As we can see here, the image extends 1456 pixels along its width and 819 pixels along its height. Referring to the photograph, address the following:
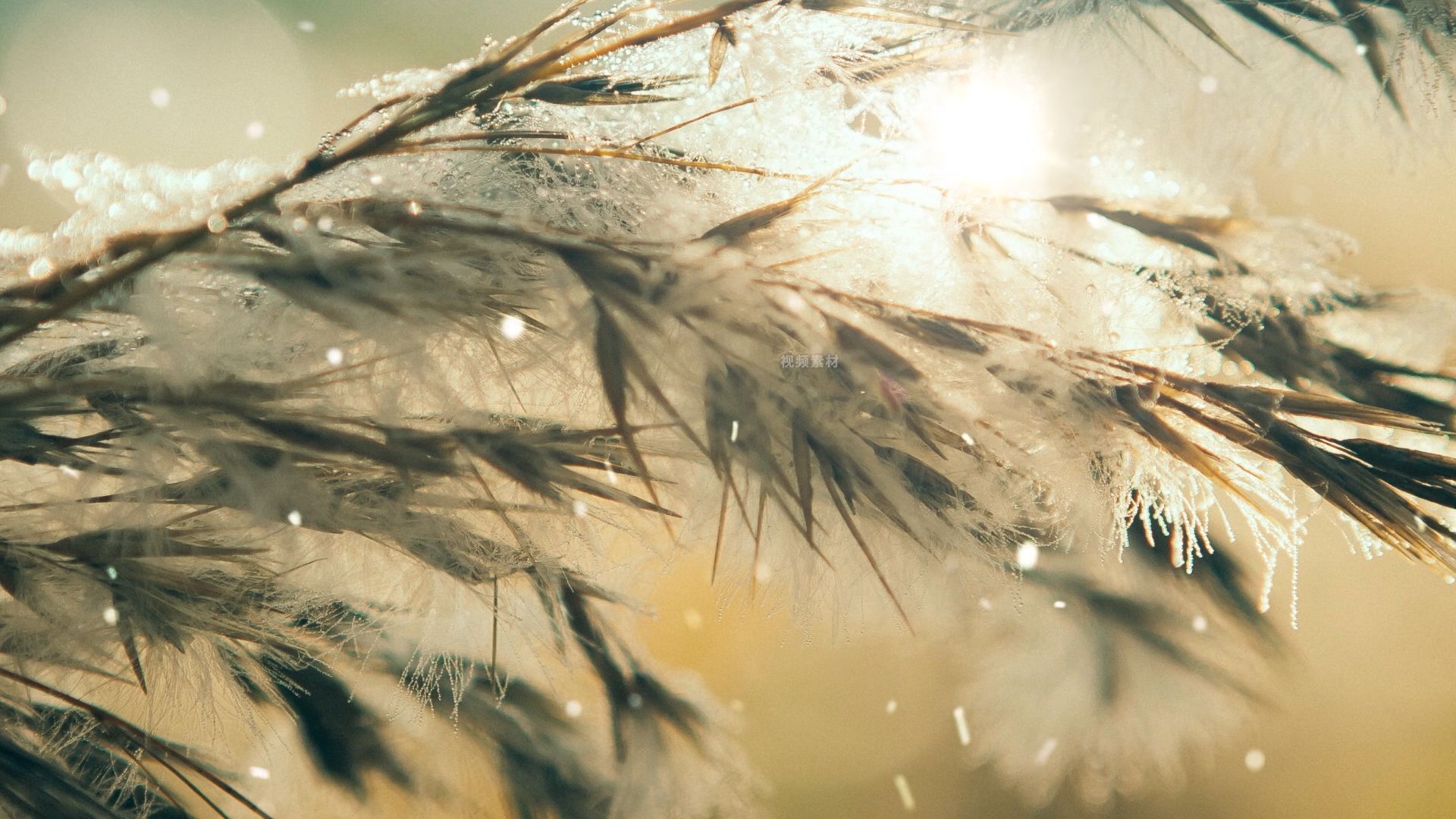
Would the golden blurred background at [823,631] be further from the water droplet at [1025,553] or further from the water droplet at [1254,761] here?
the water droplet at [1025,553]

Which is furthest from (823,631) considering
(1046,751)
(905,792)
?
(905,792)

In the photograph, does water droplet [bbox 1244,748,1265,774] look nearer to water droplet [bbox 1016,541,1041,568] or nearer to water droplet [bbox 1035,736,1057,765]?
water droplet [bbox 1035,736,1057,765]

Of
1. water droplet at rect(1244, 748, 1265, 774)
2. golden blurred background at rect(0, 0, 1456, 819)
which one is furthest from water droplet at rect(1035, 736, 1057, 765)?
water droplet at rect(1244, 748, 1265, 774)

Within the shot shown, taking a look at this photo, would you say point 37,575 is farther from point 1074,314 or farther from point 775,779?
point 775,779

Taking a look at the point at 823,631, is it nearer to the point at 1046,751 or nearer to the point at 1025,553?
the point at 1046,751

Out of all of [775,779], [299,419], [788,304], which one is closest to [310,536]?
[299,419]

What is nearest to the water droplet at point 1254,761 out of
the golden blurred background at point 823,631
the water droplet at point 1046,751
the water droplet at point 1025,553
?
the golden blurred background at point 823,631

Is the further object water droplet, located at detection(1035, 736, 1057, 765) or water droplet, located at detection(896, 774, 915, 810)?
water droplet, located at detection(896, 774, 915, 810)

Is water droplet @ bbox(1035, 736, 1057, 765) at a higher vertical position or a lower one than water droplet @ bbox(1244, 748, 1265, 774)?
higher
